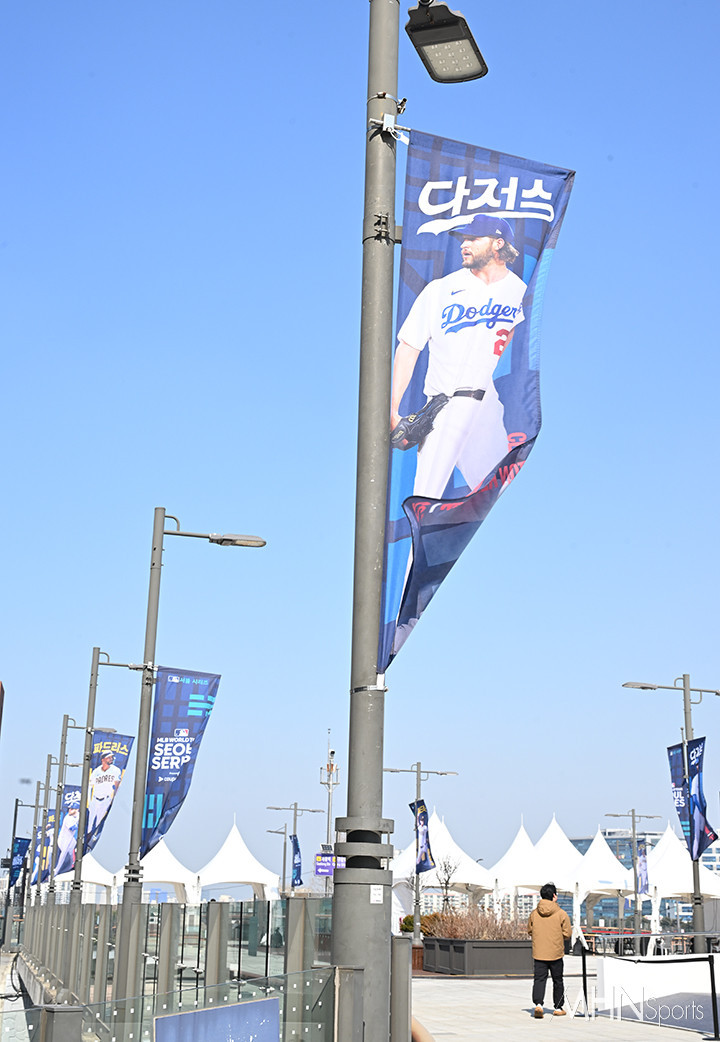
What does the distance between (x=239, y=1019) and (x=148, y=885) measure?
234ft

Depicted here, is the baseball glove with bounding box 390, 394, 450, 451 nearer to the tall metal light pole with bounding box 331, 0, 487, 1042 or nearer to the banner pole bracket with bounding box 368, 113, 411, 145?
the tall metal light pole with bounding box 331, 0, 487, 1042

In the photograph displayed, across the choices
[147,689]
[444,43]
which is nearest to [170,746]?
[147,689]

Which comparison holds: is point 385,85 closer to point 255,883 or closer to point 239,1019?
point 239,1019

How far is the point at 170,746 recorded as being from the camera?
19.5 meters

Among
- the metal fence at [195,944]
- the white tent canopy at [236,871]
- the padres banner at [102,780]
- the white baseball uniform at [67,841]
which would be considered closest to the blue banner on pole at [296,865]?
the white tent canopy at [236,871]

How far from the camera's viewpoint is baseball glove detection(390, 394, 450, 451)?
6.84 metres

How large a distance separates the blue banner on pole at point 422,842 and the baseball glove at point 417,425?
35753mm

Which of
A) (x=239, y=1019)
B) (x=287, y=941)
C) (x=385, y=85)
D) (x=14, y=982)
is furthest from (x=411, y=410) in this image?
(x=14, y=982)

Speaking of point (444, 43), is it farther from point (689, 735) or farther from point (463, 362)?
point (689, 735)

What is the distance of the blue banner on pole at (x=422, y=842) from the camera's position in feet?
135

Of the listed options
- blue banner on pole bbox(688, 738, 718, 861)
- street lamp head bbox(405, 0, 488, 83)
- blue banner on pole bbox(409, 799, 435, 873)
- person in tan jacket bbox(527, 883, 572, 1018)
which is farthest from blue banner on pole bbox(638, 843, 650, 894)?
street lamp head bbox(405, 0, 488, 83)

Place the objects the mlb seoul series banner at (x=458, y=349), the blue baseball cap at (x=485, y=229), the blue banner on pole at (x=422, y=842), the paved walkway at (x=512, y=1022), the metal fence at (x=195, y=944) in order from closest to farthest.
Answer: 1. the mlb seoul series banner at (x=458, y=349)
2. the blue baseball cap at (x=485, y=229)
3. the metal fence at (x=195, y=944)
4. the paved walkway at (x=512, y=1022)
5. the blue banner on pole at (x=422, y=842)

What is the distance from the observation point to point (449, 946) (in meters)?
30.7

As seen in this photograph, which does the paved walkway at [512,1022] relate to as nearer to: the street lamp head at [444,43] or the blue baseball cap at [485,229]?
the blue baseball cap at [485,229]
